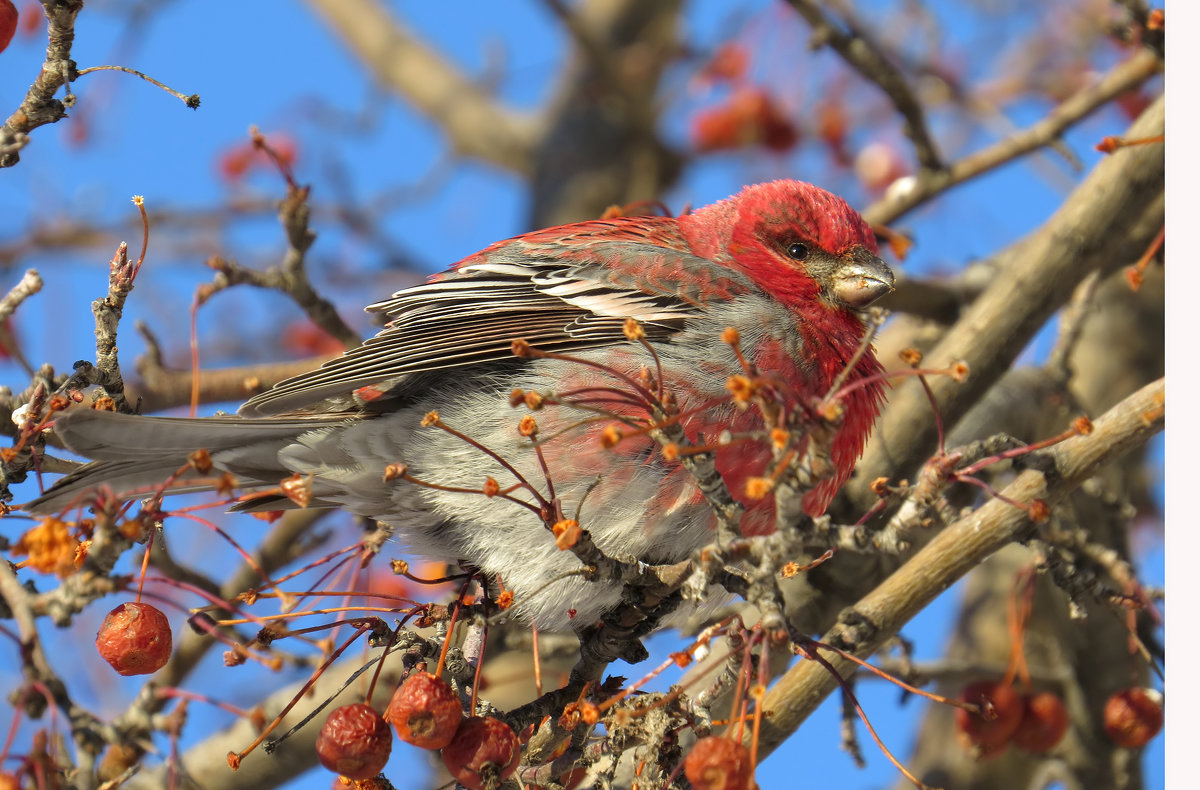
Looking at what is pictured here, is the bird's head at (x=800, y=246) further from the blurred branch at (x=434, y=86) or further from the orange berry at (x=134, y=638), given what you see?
the blurred branch at (x=434, y=86)

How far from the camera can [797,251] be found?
14.2ft

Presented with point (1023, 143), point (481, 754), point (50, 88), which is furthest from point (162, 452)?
point (1023, 143)

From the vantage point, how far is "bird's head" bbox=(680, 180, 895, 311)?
416 cm

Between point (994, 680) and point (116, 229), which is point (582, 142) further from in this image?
point (994, 680)

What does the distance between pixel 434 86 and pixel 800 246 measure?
18.6 feet

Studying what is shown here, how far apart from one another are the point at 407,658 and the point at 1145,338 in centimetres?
483

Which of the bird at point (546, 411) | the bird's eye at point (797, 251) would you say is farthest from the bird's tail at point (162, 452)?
the bird's eye at point (797, 251)

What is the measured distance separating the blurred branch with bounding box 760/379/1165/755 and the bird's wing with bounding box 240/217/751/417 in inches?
42.4

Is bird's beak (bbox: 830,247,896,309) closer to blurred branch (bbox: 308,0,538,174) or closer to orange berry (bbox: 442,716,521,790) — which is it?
orange berry (bbox: 442,716,521,790)

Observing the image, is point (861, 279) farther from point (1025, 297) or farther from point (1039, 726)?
point (1039, 726)

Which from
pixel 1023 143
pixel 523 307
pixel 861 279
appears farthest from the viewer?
pixel 1023 143

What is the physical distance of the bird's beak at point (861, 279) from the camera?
4086 millimetres

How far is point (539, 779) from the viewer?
305 cm

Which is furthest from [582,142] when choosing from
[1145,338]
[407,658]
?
[407,658]
